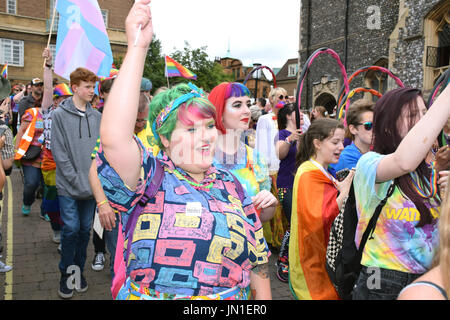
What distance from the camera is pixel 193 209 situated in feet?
5.06

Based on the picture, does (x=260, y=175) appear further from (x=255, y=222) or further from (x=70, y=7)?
(x=70, y=7)

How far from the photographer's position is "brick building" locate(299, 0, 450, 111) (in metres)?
14.2

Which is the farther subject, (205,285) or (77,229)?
(77,229)

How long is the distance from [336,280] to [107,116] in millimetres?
1819

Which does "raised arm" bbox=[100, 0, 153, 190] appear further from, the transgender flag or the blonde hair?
the transgender flag

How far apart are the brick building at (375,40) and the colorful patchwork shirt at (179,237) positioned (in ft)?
47.9

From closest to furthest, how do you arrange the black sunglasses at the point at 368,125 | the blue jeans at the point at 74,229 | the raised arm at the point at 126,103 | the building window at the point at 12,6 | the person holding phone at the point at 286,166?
1. the raised arm at the point at 126,103
2. the black sunglasses at the point at 368,125
3. the blue jeans at the point at 74,229
4. the person holding phone at the point at 286,166
5. the building window at the point at 12,6

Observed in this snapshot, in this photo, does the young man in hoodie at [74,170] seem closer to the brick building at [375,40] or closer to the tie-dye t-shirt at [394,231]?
the tie-dye t-shirt at [394,231]

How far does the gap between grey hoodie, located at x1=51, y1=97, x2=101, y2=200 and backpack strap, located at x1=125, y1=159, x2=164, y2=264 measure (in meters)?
2.45

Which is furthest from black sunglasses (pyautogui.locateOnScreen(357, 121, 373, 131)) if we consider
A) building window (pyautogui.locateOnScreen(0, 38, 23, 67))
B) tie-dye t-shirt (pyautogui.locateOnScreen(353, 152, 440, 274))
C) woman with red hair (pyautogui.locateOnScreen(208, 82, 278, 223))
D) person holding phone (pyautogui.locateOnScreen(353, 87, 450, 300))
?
building window (pyautogui.locateOnScreen(0, 38, 23, 67))

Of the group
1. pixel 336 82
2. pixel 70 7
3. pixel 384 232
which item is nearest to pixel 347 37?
pixel 336 82

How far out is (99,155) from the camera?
4.50 ft

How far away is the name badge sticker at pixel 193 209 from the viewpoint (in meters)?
1.53

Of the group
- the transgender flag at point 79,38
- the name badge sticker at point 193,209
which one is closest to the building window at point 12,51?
the transgender flag at point 79,38
